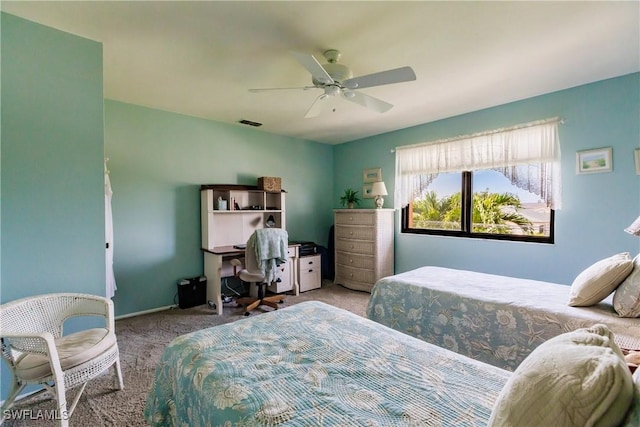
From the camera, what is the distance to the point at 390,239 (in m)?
4.55

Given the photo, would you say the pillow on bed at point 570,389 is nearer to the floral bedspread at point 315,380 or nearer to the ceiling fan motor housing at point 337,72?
the floral bedspread at point 315,380

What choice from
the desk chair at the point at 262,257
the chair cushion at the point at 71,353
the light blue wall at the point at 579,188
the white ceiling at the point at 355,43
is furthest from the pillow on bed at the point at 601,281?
the chair cushion at the point at 71,353

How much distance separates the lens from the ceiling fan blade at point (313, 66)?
181 cm

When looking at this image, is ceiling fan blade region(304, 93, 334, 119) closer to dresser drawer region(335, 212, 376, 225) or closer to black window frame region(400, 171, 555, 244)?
dresser drawer region(335, 212, 376, 225)

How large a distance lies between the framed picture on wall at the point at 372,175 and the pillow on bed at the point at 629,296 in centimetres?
330

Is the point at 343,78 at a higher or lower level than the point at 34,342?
higher

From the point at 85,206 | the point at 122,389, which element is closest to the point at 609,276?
the point at 122,389

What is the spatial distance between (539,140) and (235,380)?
12.2 ft

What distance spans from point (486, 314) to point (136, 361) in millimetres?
2746

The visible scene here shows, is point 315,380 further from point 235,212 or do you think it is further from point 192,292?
point 235,212

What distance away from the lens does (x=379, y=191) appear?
14.9 ft

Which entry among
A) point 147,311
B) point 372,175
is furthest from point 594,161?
point 147,311

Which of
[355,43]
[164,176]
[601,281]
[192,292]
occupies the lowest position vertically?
[192,292]

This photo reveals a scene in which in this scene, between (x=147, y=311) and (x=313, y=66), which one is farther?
(x=147, y=311)
